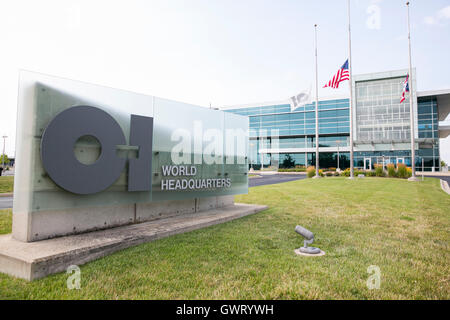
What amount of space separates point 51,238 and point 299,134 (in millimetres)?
58120

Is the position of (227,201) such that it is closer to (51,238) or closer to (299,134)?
(51,238)

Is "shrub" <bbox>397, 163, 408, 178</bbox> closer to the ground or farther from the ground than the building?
closer to the ground

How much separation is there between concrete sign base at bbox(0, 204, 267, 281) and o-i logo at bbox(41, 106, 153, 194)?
0.80m

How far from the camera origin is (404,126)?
152 ft

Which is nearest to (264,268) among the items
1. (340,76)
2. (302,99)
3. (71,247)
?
(71,247)

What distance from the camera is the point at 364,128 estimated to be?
49.6m

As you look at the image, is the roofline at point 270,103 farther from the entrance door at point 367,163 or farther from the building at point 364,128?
the entrance door at point 367,163

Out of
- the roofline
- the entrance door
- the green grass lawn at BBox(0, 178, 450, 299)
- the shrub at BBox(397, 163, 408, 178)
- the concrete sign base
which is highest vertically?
the roofline

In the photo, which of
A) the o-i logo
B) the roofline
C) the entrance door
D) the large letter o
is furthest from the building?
the large letter o

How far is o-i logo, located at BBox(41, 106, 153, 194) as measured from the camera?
4188mm

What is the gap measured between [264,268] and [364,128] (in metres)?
53.1

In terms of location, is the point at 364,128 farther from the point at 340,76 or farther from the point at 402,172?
the point at 340,76

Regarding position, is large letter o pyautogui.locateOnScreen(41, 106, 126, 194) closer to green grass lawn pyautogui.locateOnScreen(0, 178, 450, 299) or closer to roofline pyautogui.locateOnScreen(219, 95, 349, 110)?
green grass lawn pyautogui.locateOnScreen(0, 178, 450, 299)

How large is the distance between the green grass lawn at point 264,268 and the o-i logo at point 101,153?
1403mm
